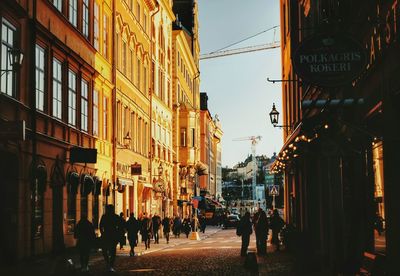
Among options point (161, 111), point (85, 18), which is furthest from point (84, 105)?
point (161, 111)

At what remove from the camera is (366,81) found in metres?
14.8

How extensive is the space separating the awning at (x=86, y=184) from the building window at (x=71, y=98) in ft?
7.53

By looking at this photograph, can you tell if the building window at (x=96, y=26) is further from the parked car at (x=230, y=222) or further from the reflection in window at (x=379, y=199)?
the parked car at (x=230, y=222)

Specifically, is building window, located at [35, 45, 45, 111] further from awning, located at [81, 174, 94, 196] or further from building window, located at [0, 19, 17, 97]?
awning, located at [81, 174, 94, 196]

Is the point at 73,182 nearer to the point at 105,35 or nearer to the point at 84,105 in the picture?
the point at 84,105

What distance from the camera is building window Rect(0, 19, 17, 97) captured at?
2216cm

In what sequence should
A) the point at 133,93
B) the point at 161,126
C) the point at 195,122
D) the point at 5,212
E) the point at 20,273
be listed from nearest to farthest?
the point at 20,273 < the point at 5,212 < the point at 133,93 < the point at 161,126 < the point at 195,122

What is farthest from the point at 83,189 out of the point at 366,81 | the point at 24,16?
the point at 366,81

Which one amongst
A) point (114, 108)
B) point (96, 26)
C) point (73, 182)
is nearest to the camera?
point (73, 182)

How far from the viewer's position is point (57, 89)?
28.7m

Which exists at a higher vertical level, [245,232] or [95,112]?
[95,112]

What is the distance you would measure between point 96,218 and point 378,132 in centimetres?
2328

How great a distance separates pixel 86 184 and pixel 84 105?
362cm

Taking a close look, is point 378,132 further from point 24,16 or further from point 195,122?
point 195,122
